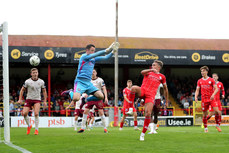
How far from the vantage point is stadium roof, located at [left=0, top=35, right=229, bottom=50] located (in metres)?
34.1

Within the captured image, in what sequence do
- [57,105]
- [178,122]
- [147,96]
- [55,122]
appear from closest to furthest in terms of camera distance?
[147,96], [55,122], [178,122], [57,105]

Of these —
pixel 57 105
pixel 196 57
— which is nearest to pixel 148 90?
pixel 57 105

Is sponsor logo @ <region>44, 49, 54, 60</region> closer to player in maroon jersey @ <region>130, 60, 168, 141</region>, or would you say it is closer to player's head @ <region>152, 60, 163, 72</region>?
player's head @ <region>152, 60, 163, 72</region>

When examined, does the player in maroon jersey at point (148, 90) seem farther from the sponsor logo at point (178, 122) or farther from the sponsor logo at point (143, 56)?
the sponsor logo at point (143, 56)

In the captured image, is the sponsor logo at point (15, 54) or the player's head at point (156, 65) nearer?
A: the player's head at point (156, 65)

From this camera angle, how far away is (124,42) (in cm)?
3600

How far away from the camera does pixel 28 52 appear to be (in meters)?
28.6

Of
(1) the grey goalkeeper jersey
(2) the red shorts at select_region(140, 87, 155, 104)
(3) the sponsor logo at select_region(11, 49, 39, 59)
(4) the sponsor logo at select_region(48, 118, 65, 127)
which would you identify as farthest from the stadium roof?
(2) the red shorts at select_region(140, 87, 155, 104)

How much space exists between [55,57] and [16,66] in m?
8.15

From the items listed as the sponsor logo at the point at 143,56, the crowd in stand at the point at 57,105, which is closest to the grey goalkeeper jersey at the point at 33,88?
the crowd in stand at the point at 57,105

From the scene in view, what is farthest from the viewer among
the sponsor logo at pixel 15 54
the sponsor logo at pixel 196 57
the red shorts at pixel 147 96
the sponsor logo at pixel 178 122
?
the sponsor logo at pixel 196 57

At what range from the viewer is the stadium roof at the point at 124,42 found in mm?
34062

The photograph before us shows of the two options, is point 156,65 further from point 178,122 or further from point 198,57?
point 198,57

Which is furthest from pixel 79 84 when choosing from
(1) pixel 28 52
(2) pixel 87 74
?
(1) pixel 28 52
